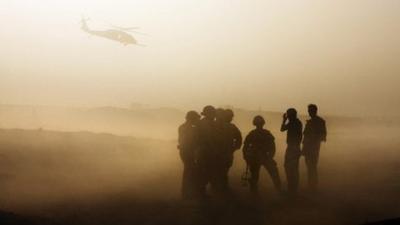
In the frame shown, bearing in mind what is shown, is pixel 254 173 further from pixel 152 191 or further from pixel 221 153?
pixel 152 191

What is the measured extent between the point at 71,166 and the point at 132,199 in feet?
30.7

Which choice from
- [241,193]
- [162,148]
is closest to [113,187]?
[241,193]

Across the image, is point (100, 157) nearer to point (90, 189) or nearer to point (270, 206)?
point (90, 189)

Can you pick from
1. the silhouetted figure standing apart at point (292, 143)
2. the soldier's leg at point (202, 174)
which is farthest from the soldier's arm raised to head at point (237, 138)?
the silhouetted figure standing apart at point (292, 143)

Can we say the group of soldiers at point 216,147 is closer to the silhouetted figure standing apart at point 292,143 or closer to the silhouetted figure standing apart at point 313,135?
the silhouetted figure standing apart at point 292,143

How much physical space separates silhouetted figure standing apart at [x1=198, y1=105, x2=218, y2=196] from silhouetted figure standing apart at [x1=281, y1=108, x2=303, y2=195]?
1.92 m

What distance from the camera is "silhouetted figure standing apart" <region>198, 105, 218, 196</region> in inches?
516

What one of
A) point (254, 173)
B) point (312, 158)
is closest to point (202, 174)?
point (254, 173)

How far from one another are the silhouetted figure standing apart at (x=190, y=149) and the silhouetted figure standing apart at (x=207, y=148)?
13 cm

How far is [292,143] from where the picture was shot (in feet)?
46.4

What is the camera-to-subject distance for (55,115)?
238ft

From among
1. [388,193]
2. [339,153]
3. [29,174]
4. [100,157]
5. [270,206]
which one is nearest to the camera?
[270,206]

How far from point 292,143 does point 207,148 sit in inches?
90.6

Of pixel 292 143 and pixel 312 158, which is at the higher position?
pixel 292 143
